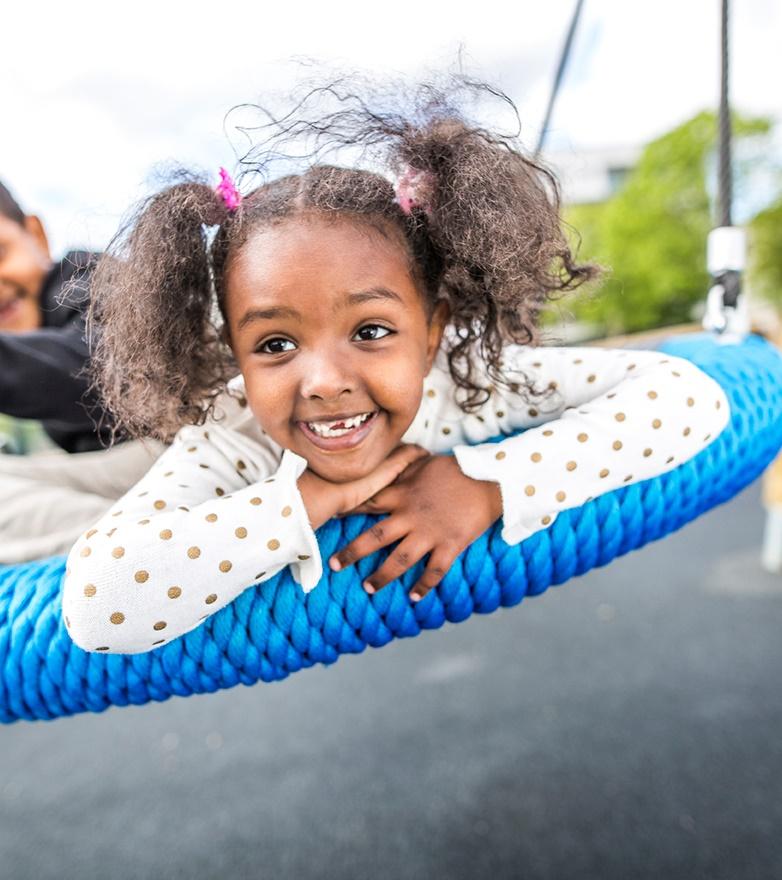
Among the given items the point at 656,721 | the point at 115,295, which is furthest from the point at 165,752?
the point at 115,295

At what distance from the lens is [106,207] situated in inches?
25.0

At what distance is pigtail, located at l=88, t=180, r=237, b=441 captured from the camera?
602mm

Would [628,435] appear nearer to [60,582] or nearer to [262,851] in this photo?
[60,582]

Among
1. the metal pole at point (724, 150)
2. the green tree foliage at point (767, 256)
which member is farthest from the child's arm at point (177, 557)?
the green tree foliage at point (767, 256)

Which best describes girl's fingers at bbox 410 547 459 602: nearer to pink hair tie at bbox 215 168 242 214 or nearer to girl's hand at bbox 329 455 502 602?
girl's hand at bbox 329 455 502 602

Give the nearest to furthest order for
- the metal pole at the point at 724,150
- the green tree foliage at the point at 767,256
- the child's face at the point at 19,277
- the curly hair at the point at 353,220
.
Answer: the curly hair at the point at 353,220
the metal pole at the point at 724,150
the child's face at the point at 19,277
the green tree foliage at the point at 767,256

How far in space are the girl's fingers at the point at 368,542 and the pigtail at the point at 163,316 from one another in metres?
0.23

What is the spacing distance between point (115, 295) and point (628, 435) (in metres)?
0.43

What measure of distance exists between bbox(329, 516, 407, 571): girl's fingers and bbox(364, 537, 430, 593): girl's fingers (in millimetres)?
10

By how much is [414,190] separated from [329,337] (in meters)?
0.16

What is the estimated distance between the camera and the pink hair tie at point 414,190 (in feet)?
1.91

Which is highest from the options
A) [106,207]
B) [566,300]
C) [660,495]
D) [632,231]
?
[106,207]

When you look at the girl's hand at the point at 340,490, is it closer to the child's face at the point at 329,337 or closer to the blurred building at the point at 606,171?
the child's face at the point at 329,337

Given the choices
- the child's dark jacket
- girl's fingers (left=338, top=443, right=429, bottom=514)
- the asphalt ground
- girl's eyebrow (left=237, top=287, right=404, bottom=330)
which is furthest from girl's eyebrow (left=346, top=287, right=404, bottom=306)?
the asphalt ground
